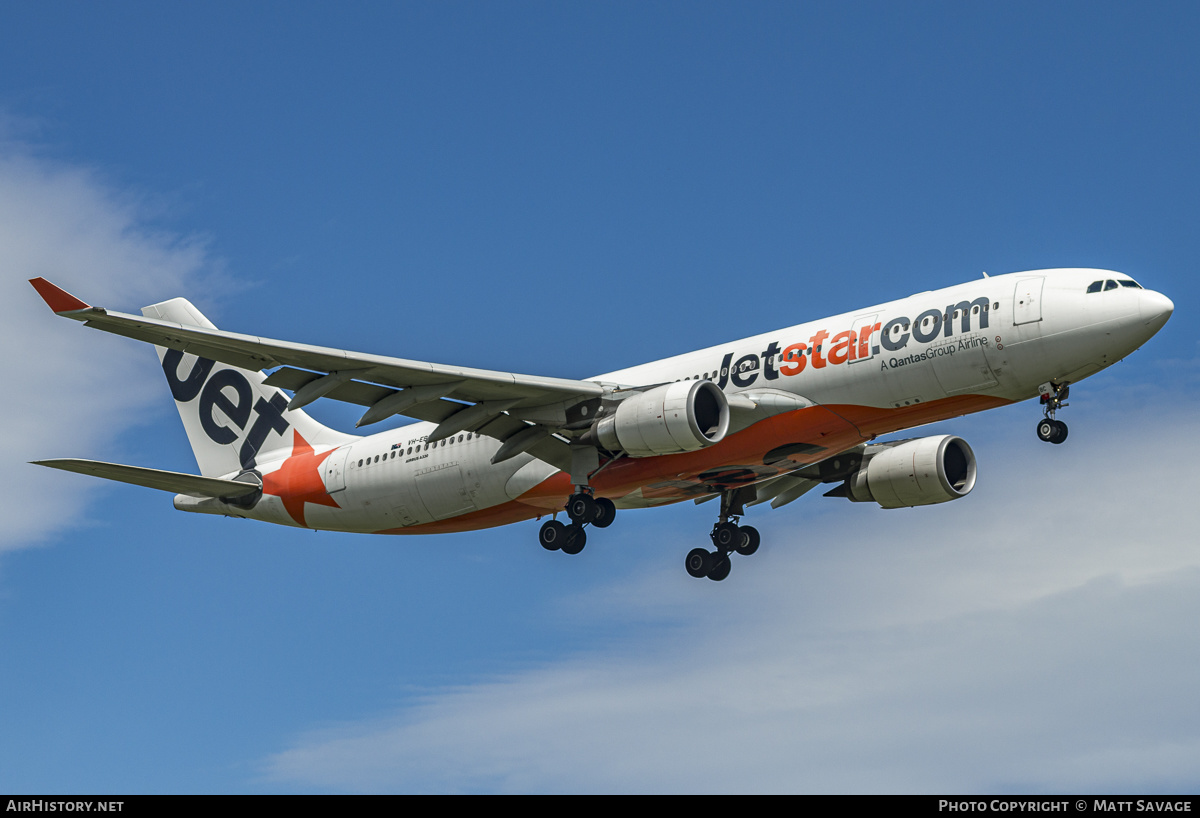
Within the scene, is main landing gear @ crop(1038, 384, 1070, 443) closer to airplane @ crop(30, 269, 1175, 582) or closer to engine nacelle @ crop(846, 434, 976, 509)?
airplane @ crop(30, 269, 1175, 582)

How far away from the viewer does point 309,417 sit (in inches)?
1647

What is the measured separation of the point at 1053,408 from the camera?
30688 millimetres

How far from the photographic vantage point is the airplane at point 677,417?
3009cm

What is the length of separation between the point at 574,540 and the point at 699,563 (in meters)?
5.66

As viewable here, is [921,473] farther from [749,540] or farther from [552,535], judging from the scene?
[552,535]

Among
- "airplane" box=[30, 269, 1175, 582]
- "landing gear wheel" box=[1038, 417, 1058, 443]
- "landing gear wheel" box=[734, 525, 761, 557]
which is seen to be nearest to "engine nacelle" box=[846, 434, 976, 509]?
"airplane" box=[30, 269, 1175, 582]

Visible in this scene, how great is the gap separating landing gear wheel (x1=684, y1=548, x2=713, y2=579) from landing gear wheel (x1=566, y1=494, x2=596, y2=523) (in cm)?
599

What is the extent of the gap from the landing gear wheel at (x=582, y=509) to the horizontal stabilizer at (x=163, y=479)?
1090 cm

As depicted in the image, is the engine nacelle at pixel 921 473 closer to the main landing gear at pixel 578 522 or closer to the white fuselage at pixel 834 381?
the white fuselage at pixel 834 381

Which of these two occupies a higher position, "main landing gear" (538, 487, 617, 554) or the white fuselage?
the white fuselage

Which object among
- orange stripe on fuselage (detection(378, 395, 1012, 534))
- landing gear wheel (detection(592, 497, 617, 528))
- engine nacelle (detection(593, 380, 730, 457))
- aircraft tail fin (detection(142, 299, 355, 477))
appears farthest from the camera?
aircraft tail fin (detection(142, 299, 355, 477))

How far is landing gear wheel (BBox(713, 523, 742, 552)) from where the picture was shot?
3922cm

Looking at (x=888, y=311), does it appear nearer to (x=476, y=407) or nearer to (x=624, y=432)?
(x=624, y=432)
